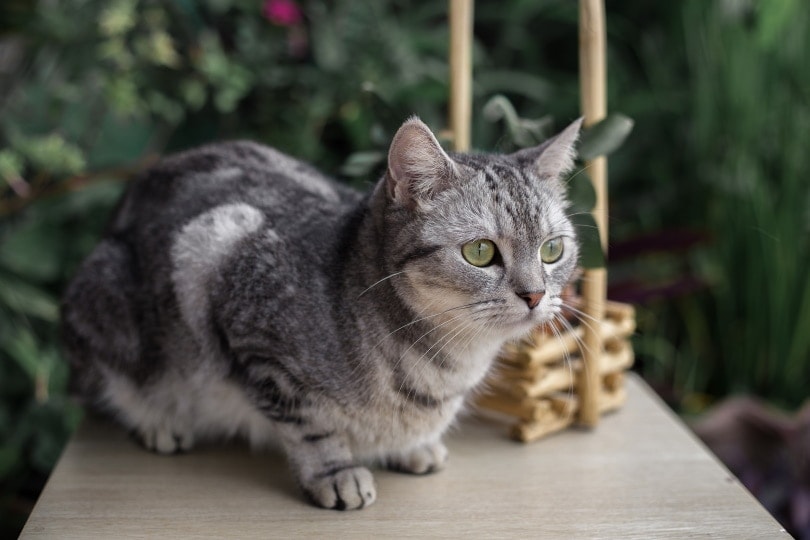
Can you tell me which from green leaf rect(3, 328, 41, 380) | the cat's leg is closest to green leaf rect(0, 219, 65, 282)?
green leaf rect(3, 328, 41, 380)

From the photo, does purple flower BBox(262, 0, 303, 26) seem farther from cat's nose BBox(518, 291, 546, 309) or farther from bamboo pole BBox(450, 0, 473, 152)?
cat's nose BBox(518, 291, 546, 309)

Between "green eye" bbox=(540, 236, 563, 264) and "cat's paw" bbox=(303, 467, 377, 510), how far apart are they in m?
0.40

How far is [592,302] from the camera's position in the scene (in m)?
1.32

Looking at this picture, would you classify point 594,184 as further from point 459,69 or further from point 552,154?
point 459,69

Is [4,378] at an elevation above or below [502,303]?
below

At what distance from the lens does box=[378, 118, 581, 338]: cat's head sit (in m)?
1.01

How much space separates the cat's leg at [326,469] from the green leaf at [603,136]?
577 millimetres

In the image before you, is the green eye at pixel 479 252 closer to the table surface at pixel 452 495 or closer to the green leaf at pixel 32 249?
the table surface at pixel 452 495

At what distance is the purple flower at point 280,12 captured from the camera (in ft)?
6.07

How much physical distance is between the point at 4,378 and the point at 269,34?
3.42 ft

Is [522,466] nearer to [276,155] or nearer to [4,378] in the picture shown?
[276,155]

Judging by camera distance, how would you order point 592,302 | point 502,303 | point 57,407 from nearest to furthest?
1. point 502,303
2. point 592,302
3. point 57,407

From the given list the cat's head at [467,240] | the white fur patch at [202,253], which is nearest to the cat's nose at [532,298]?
the cat's head at [467,240]

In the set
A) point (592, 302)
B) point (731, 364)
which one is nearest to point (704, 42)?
point (731, 364)
